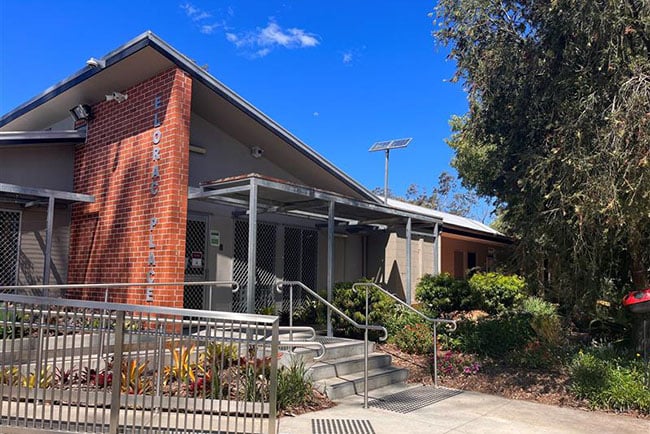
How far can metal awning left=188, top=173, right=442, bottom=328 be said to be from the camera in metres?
8.47

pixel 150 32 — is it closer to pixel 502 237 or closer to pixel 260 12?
pixel 260 12

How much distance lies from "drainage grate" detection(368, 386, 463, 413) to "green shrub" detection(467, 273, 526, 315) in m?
7.07

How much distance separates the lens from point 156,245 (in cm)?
868

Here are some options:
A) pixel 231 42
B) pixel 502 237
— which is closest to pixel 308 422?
pixel 231 42

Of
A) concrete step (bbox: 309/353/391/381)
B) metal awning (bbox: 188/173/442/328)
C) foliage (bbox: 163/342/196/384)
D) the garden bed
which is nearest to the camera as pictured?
foliage (bbox: 163/342/196/384)

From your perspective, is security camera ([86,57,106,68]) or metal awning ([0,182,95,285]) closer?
metal awning ([0,182,95,285])

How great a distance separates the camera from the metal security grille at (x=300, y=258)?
12914 mm

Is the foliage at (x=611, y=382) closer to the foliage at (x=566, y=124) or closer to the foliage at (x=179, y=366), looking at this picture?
the foliage at (x=566, y=124)

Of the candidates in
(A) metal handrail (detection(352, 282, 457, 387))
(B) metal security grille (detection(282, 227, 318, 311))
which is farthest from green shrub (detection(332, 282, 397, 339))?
(B) metal security grille (detection(282, 227, 318, 311))

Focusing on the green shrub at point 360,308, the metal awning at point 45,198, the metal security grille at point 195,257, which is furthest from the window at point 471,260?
the metal awning at point 45,198

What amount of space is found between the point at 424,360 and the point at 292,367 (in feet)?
11.9

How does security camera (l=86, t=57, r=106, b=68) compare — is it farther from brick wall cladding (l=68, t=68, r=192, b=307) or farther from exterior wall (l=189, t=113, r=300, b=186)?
exterior wall (l=189, t=113, r=300, b=186)

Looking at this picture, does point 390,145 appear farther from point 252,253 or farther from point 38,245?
point 38,245

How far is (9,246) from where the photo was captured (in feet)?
29.6
